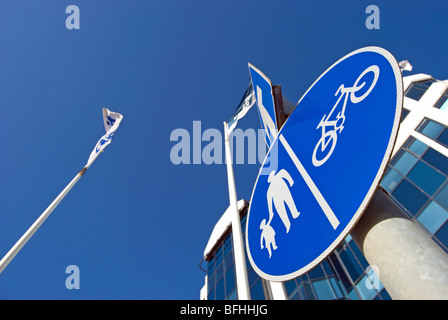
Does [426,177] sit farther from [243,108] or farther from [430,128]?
[243,108]

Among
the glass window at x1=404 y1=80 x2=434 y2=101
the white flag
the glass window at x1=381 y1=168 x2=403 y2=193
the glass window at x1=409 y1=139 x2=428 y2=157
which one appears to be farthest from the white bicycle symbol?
the glass window at x1=404 y1=80 x2=434 y2=101

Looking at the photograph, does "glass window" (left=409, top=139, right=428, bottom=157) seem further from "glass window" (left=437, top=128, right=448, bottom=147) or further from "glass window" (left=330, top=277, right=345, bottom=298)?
"glass window" (left=330, top=277, right=345, bottom=298)

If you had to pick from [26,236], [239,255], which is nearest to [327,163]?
[239,255]

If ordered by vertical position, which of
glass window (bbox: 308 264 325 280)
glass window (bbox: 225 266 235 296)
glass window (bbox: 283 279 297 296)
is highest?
glass window (bbox: 308 264 325 280)

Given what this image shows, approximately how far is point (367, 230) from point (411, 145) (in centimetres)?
1567

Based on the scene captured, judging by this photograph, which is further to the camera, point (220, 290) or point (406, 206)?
point (220, 290)

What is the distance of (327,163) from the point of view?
178 cm

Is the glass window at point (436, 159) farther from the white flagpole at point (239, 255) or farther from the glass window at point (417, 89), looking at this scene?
the white flagpole at point (239, 255)

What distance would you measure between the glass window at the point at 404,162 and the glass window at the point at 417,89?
4.05 meters

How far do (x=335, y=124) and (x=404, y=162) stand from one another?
48.9ft

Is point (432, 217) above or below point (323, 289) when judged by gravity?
above

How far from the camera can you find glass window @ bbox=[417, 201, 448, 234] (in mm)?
10227
